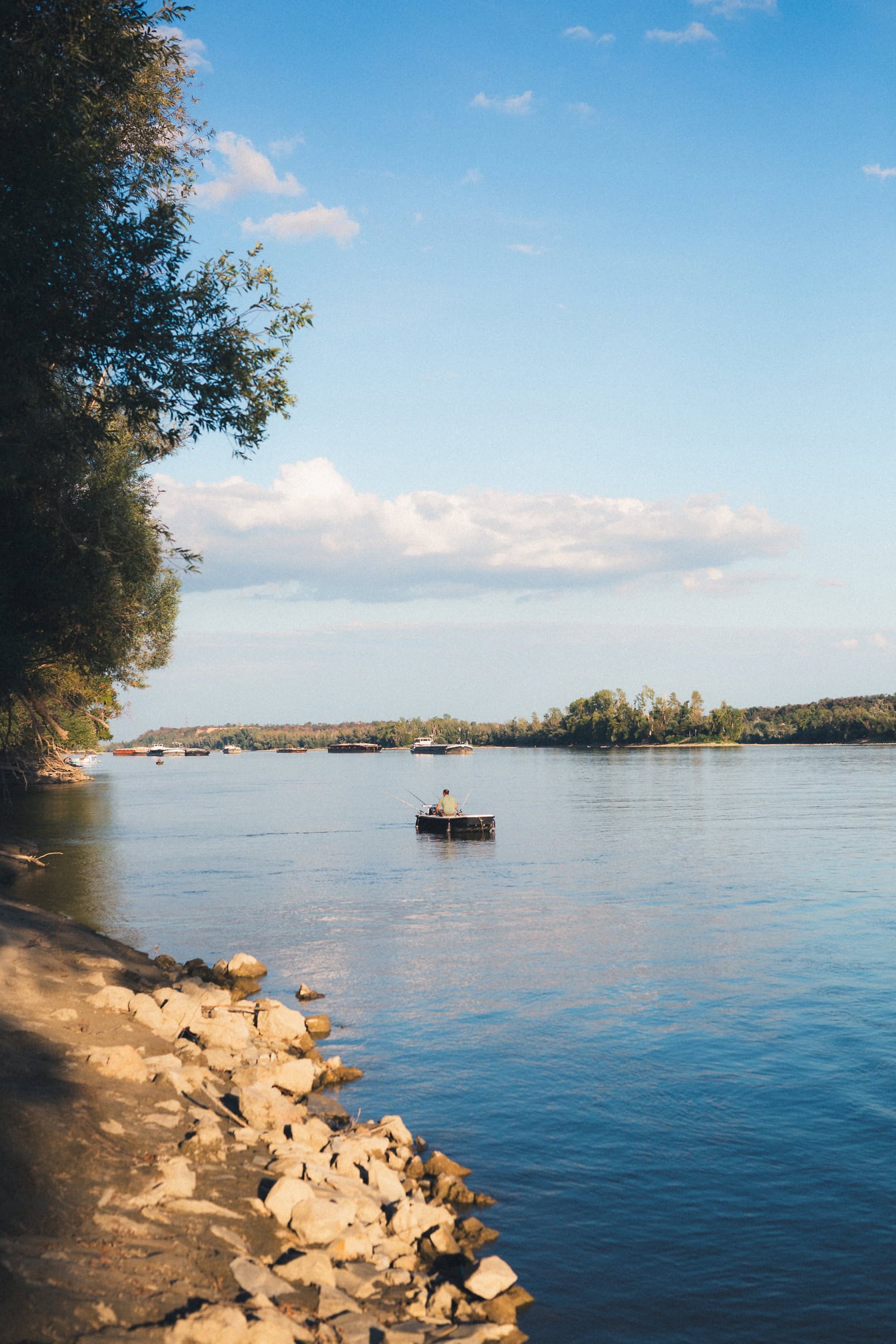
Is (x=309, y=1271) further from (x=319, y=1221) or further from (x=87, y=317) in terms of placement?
(x=87, y=317)

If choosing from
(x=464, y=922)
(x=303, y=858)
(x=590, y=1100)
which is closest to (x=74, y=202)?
(x=590, y=1100)

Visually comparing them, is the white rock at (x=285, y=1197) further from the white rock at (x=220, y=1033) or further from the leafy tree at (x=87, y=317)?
the leafy tree at (x=87, y=317)

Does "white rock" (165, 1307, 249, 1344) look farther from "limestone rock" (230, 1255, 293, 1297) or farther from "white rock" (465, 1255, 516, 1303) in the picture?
"white rock" (465, 1255, 516, 1303)

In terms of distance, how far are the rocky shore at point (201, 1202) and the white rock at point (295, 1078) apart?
3 cm

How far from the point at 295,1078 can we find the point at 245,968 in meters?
8.95

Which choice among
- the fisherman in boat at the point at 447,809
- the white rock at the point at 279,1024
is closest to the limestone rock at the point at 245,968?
the white rock at the point at 279,1024

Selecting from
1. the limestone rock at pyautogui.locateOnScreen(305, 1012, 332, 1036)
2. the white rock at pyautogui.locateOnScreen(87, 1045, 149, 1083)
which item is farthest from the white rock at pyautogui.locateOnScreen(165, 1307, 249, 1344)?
the limestone rock at pyautogui.locateOnScreen(305, 1012, 332, 1036)

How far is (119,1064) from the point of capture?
39.8ft

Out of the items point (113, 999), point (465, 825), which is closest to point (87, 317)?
point (113, 999)

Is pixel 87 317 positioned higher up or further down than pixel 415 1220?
higher up

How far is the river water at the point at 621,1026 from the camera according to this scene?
10867 millimetres

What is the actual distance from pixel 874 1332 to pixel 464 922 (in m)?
22.6

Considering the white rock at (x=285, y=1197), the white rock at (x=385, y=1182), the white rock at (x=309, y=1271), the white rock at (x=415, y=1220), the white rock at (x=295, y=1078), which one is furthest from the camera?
the white rock at (x=295, y=1078)

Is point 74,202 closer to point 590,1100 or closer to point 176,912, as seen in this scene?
point 590,1100
